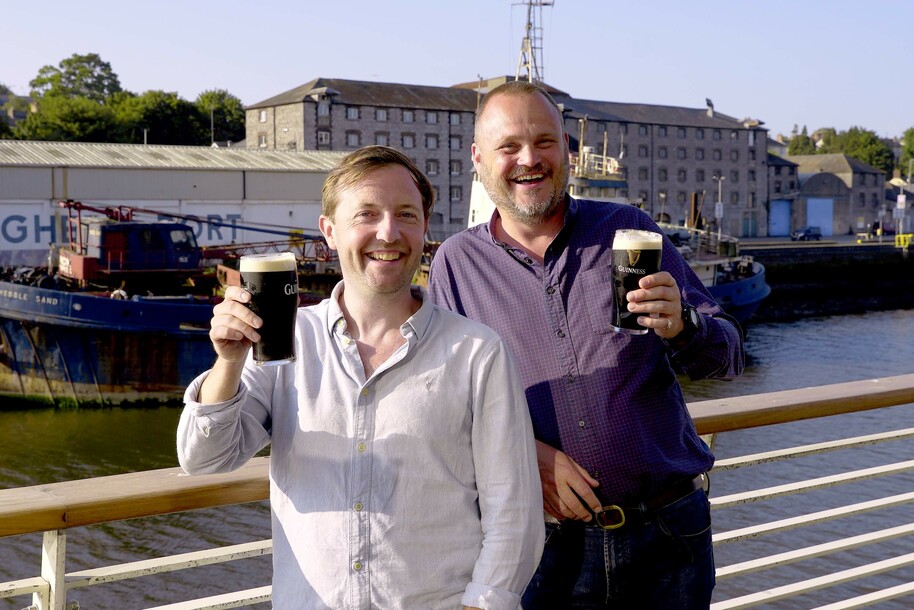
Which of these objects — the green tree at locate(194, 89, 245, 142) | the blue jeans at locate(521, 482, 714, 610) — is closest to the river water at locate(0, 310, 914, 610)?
the blue jeans at locate(521, 482, 714, 610)

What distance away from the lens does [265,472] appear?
2.04 m

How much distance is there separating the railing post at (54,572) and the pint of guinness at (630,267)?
1.14 meters

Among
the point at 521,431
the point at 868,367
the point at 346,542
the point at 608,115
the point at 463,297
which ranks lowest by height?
the point at 868,367

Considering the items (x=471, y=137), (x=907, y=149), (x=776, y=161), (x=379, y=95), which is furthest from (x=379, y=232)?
(x=907, y=149)

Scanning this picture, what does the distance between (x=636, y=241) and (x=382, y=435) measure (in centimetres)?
64

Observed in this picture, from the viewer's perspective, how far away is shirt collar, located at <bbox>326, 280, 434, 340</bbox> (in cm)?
177

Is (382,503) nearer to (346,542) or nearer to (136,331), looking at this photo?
(346,542)

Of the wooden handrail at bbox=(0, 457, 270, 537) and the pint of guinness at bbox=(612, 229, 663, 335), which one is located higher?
the pint of guinness at bbox=(612, 229, 663, 335)

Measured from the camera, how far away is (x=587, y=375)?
208cm

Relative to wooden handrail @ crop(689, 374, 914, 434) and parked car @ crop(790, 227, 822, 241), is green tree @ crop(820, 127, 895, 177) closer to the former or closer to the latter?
parked car @ crop(790, 227, 822, 241)

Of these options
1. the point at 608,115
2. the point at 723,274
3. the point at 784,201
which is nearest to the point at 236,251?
the point at 723,274

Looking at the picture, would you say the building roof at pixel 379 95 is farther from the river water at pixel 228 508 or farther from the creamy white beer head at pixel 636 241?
the creamy white beer head at pixel 636 241

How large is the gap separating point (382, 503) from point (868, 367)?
2108cm

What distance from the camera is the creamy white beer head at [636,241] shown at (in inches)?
76.9
